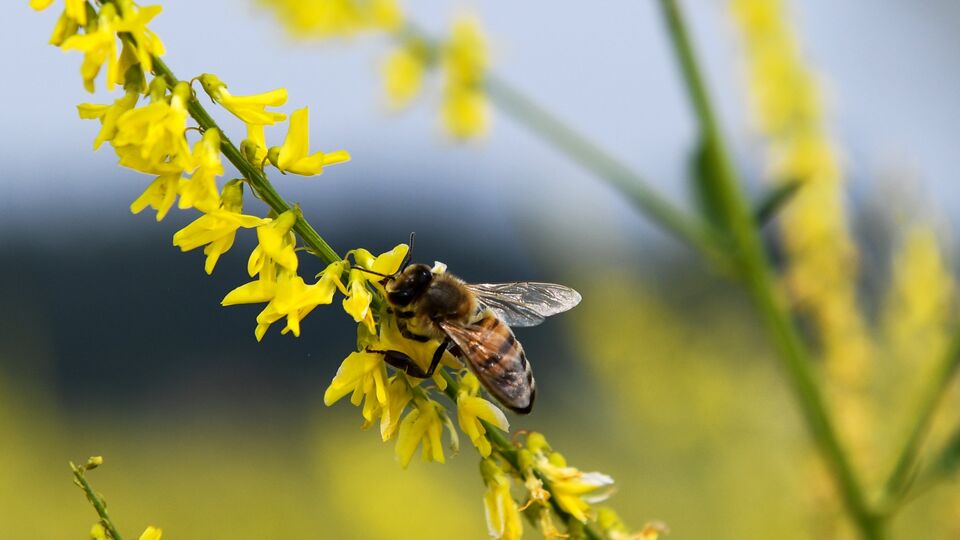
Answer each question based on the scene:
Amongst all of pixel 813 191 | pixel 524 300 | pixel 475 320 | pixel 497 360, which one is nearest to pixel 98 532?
pixel 497 360

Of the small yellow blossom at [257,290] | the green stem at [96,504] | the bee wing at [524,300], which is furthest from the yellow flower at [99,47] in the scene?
the bee wing at [524,300]

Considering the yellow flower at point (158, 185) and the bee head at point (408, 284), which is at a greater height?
the yellow flower at point (158, 185)

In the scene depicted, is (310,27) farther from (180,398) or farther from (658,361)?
(180,398)

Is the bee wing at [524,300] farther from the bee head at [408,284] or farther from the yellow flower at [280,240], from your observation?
the yellow flower at [280,240]

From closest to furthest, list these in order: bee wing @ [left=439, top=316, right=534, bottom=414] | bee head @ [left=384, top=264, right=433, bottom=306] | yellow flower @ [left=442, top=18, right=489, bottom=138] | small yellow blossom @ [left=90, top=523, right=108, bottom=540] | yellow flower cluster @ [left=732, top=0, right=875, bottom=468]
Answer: small yellow blossom @ [left=90, top=523, right=108, bottom=540]
bee wing @ [left=439, top=316, right=534, bottom=414]
bee head @ [left=384, top=264, right=433, bottom=306]
yellow flower @ [left=442, top=18, right=489, bottom=138]
yellow flower cluster @ [left=732, top=0, right=875, bottom=468]

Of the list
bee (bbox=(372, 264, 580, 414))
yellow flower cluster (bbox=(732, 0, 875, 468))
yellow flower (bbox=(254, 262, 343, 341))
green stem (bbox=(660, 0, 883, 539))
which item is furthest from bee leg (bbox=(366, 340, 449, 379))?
yellow flower cluster (bbox=(732, 0, 875, 468))

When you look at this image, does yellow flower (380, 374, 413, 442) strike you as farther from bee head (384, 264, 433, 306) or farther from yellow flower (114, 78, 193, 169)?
yellow flower (114, 78, 193, 169)

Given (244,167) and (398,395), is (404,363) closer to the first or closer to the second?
(398,395)
